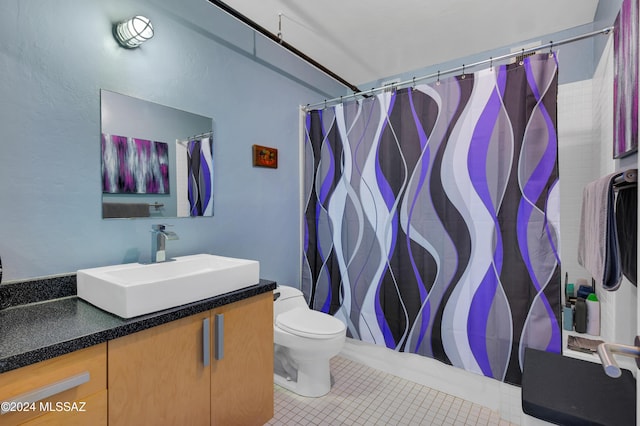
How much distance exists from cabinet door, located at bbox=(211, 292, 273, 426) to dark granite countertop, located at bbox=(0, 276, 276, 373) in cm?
12

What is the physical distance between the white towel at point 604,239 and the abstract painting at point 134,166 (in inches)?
76.0

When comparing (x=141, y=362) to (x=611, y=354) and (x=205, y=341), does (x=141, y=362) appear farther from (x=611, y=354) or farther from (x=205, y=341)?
(x=611, y=354)

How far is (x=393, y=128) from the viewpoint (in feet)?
7.09

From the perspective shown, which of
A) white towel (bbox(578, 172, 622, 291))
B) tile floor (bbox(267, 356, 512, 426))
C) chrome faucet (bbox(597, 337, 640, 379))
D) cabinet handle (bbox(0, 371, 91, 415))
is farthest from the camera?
tile floor (bbox(267, 356, 512, 426))

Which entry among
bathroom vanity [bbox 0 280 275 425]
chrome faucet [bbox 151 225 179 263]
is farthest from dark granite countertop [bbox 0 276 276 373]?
chrome faucet [bbox 151 225 179 263]

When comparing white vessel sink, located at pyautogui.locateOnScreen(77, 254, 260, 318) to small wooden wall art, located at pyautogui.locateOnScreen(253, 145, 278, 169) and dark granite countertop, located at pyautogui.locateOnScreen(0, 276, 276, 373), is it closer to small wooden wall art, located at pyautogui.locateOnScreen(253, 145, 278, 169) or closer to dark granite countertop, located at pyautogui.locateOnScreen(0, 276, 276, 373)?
dark granite countertop, located at pyautogui.locateOnScreen(0, 276, 276, 373)

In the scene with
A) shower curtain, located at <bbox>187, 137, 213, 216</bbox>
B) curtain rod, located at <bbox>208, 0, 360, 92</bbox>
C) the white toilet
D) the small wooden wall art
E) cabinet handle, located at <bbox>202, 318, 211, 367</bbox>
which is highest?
curtain rod, located at <bbox>208, 0, 360, 92</bbox>

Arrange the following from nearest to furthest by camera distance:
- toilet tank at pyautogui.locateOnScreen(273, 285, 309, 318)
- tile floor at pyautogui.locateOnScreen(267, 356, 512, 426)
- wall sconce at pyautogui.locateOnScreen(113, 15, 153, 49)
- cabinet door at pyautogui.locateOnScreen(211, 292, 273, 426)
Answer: cabinet door at pyautogui.locateOnScreen(211, 292, 273, 426) < wall sconce at pyautogui.locateOnScreen(113, 15, 153, 49) < tile floor at pyautogui.locateOnScreen(267, 356, 512, 426) < toilet tank at pyautogui.locateOnScreen(273, 285, 309, 318)

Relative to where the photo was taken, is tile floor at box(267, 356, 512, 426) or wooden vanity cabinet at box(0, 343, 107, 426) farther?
tile floor at box(267, 356, 512, 426)

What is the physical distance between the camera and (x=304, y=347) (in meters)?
1.83

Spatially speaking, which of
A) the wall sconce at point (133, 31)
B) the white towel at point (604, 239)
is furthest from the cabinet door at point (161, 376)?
the white towel at point (604, 239)

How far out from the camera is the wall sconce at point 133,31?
147 cm

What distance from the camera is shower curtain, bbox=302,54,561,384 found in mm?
1679

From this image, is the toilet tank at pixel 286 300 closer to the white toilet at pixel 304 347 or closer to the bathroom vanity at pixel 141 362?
the white toilet at pixel 304 347
